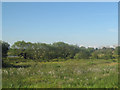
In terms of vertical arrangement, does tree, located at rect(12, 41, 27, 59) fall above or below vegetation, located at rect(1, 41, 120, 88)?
above

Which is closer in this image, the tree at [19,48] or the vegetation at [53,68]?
the vegetation at [53,68]

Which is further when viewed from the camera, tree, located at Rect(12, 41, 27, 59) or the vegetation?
tree, located at Rect(12, 41, 27, 59)

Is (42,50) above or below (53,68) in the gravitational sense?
above

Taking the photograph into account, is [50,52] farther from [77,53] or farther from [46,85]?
[46,85]

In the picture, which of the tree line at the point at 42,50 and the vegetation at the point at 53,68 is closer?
the vegetation at the point at 53,68

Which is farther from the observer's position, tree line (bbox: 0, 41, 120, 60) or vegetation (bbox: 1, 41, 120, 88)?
tree line (bbox: 0, 41, 120, 60)

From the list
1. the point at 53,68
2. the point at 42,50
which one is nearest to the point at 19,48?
the point at 42,50

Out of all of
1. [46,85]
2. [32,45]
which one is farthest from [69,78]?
[32,45]

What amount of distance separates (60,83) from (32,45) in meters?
2.01

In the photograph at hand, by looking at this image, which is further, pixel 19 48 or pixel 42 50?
pixel 42 50

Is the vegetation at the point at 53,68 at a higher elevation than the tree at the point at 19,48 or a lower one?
lower

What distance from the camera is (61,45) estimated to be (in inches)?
196

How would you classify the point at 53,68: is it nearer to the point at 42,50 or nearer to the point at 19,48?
the point at 42,50

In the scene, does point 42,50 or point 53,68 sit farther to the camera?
point 42,50
